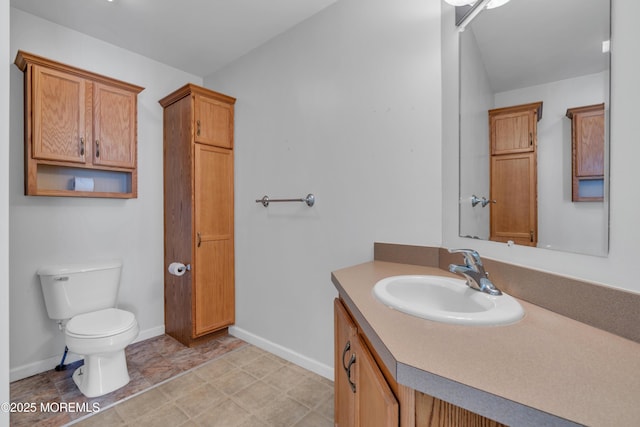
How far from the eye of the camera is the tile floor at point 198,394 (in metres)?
1.54

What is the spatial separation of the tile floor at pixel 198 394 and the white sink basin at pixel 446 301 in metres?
0.94

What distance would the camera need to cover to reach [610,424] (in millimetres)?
384

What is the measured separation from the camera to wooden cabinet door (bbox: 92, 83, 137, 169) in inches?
81.3

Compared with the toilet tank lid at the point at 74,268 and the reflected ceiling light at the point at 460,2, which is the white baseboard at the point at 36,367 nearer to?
the toilet tank lid at the point at 74,268

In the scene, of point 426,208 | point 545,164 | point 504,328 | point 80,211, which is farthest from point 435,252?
point 80,211

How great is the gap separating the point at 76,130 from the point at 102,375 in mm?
1625

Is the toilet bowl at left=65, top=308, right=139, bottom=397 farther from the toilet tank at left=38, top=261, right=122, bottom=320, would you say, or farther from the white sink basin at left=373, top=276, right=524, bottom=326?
the white sink basin at left=373, top=276, right=524, bottom=326

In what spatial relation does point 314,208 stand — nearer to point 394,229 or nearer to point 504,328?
point 394,229

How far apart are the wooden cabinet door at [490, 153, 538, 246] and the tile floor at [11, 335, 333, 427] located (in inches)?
52.0

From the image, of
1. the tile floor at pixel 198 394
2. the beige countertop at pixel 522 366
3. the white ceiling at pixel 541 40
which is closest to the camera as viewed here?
the beige countertop at pixel 522 366

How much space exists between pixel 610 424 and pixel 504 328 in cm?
33

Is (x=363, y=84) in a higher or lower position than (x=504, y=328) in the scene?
higher

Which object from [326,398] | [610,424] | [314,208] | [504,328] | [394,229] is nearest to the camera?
[610,424]

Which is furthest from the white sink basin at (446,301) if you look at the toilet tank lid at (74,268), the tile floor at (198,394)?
the toilet tank lid at (74,268)
